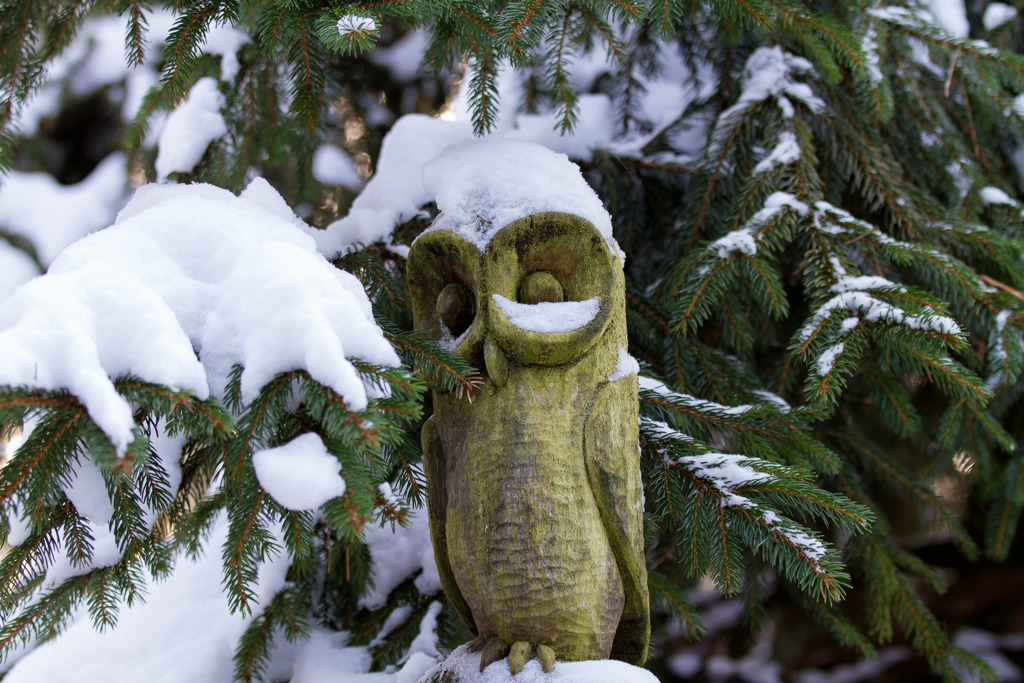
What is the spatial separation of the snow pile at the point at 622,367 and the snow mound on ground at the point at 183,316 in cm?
38

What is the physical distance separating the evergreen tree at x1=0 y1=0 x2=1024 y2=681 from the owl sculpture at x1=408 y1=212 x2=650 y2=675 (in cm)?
9

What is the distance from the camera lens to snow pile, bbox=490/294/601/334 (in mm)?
1069

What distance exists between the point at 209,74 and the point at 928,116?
2.17m

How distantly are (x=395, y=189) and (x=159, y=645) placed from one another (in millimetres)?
1333

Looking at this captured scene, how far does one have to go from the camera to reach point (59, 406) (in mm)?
847

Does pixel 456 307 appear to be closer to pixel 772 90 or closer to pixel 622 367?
pixel 622 367

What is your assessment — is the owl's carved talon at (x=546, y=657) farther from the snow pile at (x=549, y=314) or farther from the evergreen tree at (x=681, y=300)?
the snow pile at (x=549, y=314)

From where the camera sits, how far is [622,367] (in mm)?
1146

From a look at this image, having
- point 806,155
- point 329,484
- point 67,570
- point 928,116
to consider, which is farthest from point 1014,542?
point 67,570

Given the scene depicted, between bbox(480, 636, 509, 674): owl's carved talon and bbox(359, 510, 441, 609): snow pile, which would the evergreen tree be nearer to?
bbox(359, 510, 441, 609): snow pile

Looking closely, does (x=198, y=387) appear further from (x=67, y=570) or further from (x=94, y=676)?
(x=94, y=676)

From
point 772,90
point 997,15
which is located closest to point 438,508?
point 772,90

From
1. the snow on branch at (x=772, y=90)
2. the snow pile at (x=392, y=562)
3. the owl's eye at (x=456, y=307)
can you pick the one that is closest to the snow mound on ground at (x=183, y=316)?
the owl's eye at (x=456, y=307)

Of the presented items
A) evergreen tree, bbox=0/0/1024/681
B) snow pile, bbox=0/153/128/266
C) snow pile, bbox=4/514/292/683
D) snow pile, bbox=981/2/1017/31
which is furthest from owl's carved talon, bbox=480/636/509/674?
snow pile, bbox=0/153/128/266
